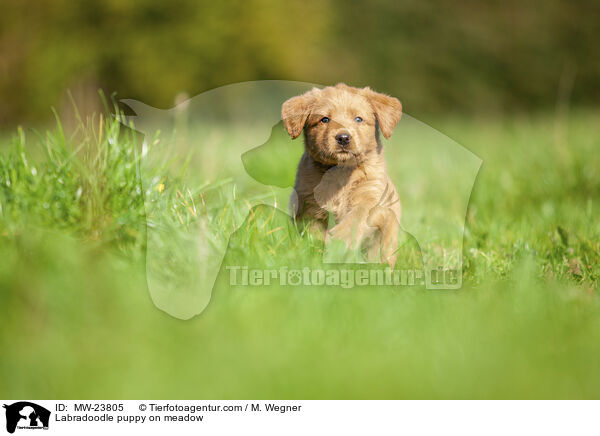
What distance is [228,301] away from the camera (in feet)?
7.59

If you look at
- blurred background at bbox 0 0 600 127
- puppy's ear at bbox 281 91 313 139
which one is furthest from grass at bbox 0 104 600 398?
blurred background at bbox 0 0 600 127

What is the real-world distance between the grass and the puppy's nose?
400mm

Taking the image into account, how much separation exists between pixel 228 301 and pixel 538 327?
118 cm

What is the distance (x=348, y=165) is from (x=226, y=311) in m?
1.03

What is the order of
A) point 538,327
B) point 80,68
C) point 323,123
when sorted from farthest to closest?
point 80,68 → point 323,123 → point 538,327

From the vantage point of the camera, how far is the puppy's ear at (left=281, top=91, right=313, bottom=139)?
281cm

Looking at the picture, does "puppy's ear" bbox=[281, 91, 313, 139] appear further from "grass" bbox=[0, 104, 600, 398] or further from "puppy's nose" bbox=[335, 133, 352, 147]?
"grass" bbox=[0, 104, 600, 398]

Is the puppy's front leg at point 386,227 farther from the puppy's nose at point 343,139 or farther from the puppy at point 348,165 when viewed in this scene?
the puppy's nose at point 343,139

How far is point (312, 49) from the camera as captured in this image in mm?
12602
